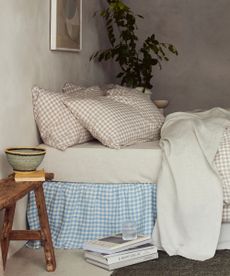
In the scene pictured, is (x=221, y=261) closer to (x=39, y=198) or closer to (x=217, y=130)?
(x=217, y=130)

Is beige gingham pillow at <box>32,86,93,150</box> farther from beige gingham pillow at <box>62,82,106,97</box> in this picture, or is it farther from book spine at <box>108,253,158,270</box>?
book spine at <box>108,253,158,270</box>

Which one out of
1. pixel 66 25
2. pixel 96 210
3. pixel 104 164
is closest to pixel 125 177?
pixel 104 164

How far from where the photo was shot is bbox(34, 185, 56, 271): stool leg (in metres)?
3.05

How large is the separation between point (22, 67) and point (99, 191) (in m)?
0.85

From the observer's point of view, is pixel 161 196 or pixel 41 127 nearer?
pixel 161 196

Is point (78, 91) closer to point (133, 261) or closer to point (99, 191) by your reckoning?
point (99, 191)

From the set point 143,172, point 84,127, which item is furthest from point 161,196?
point 84,127

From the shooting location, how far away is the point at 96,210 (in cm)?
352

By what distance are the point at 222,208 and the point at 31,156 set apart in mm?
1115

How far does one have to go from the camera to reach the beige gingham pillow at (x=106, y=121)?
11.8 ft

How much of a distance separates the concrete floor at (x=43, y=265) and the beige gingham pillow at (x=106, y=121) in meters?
0.69

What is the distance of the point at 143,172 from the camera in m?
3.49

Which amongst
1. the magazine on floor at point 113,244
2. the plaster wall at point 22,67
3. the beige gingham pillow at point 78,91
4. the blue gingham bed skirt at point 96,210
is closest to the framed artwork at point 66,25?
the plaster wall at point 22,67

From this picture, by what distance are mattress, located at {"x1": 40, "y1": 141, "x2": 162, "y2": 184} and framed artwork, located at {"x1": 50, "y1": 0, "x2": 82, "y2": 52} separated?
33.9 inches
